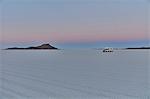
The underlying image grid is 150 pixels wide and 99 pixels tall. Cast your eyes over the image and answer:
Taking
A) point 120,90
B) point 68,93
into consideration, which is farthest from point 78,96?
point 120,90

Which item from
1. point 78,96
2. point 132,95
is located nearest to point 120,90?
point 132,95

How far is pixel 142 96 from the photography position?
5.09 meters

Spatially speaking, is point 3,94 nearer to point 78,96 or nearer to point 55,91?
point 55,91

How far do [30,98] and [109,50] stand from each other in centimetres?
4037

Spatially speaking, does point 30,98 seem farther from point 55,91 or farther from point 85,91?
point 85,91

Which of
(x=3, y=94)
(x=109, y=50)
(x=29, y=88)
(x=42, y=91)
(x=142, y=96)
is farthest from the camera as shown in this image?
(x=109, y=50)

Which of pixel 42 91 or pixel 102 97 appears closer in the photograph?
pixel 102 97

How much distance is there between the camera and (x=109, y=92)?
18.6ft

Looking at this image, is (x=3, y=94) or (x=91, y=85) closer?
(x=3, y=94)

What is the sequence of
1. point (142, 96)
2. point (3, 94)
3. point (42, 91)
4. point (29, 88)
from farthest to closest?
point (29, 88) → point (42, 91) → point (3, 94) → point (142, 96)

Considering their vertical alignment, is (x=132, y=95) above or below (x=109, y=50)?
below

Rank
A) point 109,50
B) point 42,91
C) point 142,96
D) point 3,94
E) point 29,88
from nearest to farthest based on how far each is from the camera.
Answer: point 142,96, point 3,94, point 42,91, point 29,88, point 109,50

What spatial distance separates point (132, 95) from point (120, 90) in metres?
0.72

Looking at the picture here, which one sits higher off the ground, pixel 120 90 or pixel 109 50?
pixel 109 50
